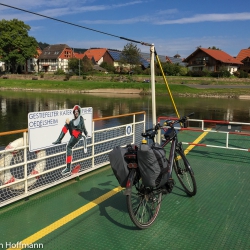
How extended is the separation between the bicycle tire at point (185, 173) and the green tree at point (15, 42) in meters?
74.9

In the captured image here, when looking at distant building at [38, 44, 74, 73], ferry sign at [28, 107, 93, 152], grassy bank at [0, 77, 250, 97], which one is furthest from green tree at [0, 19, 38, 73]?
ferry sign at [28, 107, 93, 152]

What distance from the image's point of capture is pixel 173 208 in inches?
177

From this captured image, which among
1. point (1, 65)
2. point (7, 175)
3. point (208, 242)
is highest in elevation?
point (1, 65)

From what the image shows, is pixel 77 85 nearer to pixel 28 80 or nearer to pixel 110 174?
pixel 28 80

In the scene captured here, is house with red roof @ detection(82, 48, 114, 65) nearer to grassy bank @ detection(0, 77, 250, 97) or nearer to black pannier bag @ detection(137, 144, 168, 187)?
grassy bank @ detection(0, 77, 250, 97)

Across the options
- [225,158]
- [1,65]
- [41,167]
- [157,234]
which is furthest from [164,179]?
[1,65]

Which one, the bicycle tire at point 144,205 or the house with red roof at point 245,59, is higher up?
the house with red roof at point 245,59

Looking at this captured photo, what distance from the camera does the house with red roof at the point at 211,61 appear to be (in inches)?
2955

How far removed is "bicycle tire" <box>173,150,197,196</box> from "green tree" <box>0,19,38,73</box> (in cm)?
7486

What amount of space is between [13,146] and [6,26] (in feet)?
261

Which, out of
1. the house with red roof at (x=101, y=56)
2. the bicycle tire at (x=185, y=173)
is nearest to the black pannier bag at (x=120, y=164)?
the bicycle tire at (x=185, y=173)

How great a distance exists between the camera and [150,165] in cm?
348

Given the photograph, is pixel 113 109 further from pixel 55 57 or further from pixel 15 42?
pixel 55 57

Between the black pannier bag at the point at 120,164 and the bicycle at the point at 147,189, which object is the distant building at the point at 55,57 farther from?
the black pannier bag at the point at 120,164
